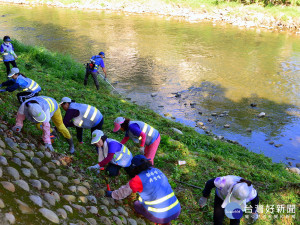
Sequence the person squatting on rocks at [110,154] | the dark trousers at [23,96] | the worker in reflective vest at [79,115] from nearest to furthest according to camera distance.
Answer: the person squatting on rocks at [110,154]
the worker in reflective vest at [79,115]
the dark trousers at [23,96]

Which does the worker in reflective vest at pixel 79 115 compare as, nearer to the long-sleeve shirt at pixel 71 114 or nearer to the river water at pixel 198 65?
the long-sleeve shirt at pixel 71 114

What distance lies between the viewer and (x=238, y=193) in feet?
13.8

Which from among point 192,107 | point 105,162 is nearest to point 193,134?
point 192,107

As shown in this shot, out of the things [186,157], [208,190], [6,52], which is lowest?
[186,157]

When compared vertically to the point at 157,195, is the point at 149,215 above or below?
below

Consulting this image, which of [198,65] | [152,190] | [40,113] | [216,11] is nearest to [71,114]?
[40,113]

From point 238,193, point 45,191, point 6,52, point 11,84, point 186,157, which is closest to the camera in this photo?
point 45,191

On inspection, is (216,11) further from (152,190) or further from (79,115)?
(152,190)

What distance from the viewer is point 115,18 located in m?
33.4

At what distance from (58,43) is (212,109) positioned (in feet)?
47.9

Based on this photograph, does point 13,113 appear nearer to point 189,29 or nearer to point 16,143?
point 16,143

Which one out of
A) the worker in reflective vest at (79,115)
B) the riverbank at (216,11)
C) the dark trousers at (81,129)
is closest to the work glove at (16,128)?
the worker in reflective vest at (79,115)

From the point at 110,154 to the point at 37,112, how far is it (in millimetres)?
1439

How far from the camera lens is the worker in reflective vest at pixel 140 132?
213 inches
